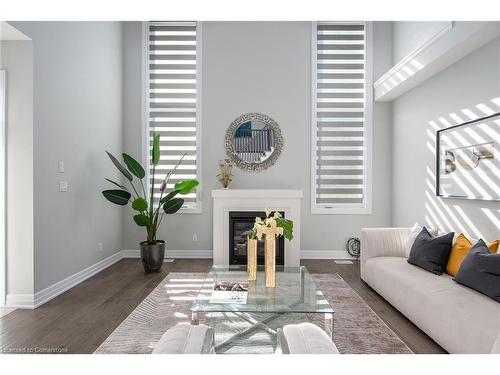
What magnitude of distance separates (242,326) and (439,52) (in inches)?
125

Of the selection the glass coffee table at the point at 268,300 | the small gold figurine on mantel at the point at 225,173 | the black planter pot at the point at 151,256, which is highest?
the small gold figurine on mantel at the point at 225,173

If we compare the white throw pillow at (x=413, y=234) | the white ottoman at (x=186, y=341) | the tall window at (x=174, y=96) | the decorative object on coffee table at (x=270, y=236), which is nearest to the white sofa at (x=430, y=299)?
the white throw pillow at (x=413, y=234)

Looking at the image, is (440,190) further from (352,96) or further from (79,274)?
(79,274)

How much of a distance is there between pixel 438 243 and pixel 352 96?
302 centimetres

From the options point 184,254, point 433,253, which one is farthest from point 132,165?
point 433,253

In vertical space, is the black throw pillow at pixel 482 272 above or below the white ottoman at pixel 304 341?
below

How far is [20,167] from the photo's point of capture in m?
3.11

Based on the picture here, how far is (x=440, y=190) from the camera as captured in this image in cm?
386

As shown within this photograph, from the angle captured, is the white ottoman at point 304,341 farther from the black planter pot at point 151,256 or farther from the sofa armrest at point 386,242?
the black planter pot at point 151,256

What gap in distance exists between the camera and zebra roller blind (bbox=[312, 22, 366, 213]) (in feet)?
17.5

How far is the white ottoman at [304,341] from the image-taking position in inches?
35.2

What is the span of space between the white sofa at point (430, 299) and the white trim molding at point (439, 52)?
1844 mm
